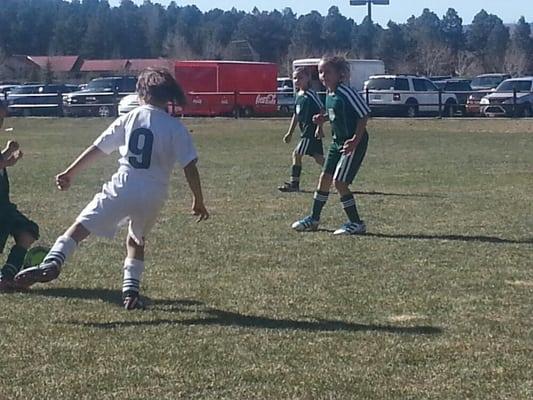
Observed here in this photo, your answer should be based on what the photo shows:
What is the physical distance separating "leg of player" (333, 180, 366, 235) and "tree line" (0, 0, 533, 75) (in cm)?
8214

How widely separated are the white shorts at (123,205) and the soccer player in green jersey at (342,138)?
388cm

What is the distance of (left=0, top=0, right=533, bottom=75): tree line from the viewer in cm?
9869

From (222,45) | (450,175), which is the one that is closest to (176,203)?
(450,175)

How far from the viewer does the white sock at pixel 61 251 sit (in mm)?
7555

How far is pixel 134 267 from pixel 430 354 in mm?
2238

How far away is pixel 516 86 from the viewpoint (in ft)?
131

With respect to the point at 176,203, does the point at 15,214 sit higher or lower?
higher

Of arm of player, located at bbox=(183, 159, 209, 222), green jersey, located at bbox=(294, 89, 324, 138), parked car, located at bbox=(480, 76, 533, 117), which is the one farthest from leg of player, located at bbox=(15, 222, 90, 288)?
parked car, located at bbox=(480, 76, 533, 117)

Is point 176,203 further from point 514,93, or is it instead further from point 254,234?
point 514,93

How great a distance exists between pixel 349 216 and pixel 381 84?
30.3 metres

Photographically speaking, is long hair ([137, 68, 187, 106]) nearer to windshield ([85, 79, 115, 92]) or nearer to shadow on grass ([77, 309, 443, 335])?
shadow on grass ([77, 309, 443, 335])

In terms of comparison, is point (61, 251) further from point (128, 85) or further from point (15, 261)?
point (128, 85)

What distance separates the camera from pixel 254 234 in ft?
37.4

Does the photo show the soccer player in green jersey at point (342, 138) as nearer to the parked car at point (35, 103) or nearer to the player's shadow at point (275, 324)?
the player's shadow at point (275, 324)
